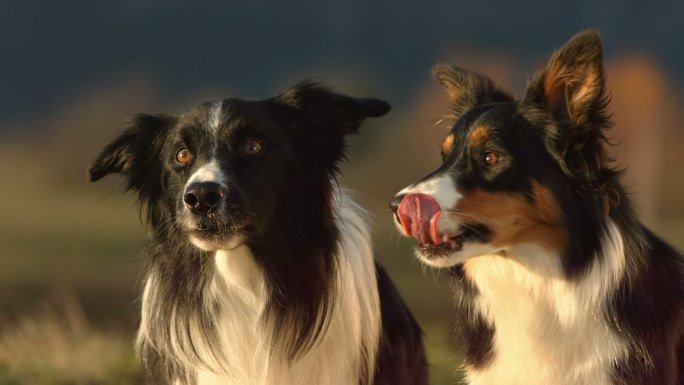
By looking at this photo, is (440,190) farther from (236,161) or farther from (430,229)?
(236,161)

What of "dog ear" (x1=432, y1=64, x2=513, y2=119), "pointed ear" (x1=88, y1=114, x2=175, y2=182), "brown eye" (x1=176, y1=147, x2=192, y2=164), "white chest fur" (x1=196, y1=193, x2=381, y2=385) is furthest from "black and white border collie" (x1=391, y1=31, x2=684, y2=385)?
"pointed ear" (x1=88, y1=114, x2=175, y2=182)

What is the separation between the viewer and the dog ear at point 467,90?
4773mm

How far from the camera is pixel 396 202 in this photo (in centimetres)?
410

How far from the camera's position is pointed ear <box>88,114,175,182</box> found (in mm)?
5004

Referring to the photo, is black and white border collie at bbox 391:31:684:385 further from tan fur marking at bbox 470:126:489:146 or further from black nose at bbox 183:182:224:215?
black nose at bbox 183:182:224:215

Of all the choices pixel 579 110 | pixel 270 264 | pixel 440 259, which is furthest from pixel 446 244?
pixel 270 264

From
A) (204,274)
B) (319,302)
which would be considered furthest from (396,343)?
(204,274)

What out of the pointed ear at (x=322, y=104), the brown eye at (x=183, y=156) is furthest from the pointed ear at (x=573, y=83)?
the brown eye at (x=183, y=156)

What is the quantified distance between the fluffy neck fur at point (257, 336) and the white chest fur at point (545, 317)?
60 centimetres

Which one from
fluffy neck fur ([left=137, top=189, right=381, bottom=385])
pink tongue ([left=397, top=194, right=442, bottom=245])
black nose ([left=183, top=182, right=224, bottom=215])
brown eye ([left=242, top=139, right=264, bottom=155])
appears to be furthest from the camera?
fluffy neck fur ([left=137, top=189, right=381, bottom=385])

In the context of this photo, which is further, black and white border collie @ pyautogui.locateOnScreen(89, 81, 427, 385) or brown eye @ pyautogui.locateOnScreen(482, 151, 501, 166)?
black and white border collie @ pyautogui.locateOnScreen(89, 81, 427, 385)

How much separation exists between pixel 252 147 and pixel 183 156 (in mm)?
343

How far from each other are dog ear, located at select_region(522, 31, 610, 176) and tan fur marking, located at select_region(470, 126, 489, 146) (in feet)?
0.87

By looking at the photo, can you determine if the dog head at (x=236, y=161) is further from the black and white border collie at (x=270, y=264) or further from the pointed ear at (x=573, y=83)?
the pointed ear at (x=573, y=83)
